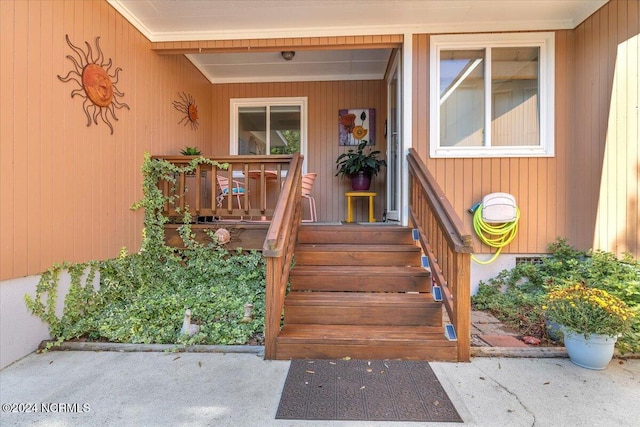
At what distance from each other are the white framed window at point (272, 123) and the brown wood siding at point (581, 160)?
228 centimetres

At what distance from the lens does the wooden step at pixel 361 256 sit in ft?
9.99

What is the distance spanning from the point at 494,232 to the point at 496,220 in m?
0.15

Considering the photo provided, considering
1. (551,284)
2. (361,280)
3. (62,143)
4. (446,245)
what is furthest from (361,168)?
(62,143)

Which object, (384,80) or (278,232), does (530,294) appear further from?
(384,80)

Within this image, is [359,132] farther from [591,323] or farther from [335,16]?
[591,323]

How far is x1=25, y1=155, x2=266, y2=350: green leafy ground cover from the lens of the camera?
250cm

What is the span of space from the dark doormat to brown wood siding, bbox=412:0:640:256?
85.0 inches

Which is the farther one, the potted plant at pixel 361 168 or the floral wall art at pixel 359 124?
the floral wall art at pixel 359 124

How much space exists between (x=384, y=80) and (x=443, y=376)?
4.56 m

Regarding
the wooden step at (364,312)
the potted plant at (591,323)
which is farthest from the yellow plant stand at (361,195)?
the potted plant at (591,323)

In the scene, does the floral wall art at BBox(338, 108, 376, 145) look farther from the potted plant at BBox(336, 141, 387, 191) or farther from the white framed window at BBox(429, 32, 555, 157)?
the white framed window at BBox(429, 32, 555, 157)

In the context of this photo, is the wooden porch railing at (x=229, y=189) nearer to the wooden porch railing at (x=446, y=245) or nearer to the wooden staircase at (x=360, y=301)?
the wooden staircase at (x=360, y=301)

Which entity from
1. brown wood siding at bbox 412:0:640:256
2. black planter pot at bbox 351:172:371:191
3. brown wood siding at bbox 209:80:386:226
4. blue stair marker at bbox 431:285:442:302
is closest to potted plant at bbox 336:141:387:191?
black planter pot at bbox 351:172:371:191

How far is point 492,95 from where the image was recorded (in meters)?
3.60
